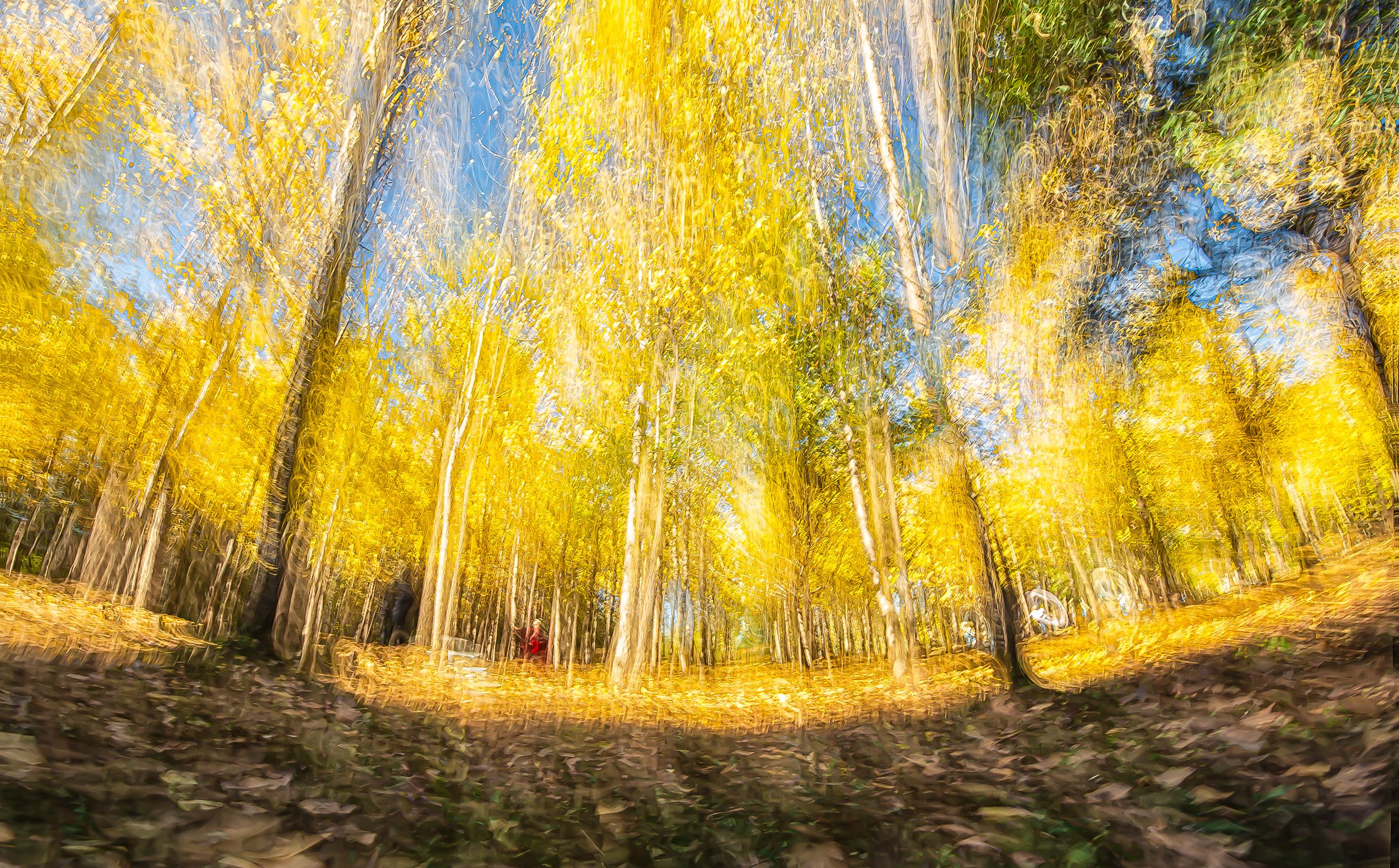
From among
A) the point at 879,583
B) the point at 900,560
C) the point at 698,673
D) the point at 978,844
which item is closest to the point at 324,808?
the point at 978,844

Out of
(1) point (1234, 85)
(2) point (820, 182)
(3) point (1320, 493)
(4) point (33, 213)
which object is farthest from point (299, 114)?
(3) point (1320, 493)

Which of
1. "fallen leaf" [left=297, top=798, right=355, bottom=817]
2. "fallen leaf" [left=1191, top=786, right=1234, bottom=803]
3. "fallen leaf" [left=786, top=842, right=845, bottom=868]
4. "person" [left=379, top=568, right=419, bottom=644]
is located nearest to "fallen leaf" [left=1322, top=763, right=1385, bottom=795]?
"fallen leaf" [left=1191, top=786, right=1234, bottom=803]

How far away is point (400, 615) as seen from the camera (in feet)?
24.2

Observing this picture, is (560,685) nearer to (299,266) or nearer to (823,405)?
(823,405)

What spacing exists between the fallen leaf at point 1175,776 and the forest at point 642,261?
1.86m

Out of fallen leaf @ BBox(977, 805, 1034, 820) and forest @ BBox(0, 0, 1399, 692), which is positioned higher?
forest @ BBox(0, 0, 1399, 692)

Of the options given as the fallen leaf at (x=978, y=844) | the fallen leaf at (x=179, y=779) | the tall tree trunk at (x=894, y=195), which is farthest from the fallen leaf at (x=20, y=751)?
the tall tree trunk at (x=894, y=195)

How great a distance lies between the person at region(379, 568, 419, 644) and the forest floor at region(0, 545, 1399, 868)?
324 cm

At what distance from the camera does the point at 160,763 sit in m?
1.89

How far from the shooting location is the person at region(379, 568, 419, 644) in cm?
691

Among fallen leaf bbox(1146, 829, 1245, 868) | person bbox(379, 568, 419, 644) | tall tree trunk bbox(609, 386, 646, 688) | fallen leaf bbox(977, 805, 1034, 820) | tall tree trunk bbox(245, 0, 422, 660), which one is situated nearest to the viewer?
fallen leaf bbox(1146, 829, 1245, 868)

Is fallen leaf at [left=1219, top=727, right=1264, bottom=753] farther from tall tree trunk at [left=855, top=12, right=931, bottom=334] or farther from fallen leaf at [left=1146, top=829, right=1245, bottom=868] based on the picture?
tall tree trunk at [left=855, top=12, right=931, bottom=334]

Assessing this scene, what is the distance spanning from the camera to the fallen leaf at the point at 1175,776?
6.16ft

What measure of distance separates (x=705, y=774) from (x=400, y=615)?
6.45m
